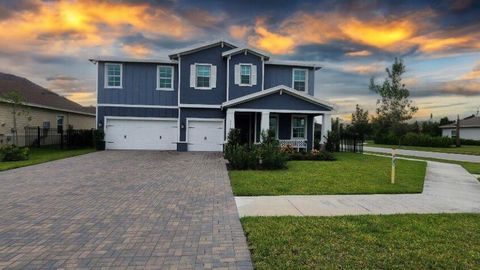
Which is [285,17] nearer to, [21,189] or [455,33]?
[455,33]

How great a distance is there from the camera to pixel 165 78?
22797mm

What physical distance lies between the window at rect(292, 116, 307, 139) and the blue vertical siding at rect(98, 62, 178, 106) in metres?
8.75

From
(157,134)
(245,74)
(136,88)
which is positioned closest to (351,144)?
(245,74)

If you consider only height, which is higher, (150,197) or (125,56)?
(125,56)

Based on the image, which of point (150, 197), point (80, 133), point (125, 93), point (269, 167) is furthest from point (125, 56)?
point (150, 197)

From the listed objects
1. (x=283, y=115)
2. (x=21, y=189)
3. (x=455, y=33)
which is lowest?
(x=21, y=189)

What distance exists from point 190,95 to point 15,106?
1157 centimetres

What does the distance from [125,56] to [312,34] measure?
13.1m

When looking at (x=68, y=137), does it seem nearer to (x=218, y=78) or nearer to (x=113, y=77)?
(x=113, y=77)

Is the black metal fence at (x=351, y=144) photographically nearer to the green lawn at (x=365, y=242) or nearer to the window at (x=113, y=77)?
the window at (x=113, y=77)

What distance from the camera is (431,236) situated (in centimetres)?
526

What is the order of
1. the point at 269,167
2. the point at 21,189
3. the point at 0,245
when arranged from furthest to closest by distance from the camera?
1. the point at 269,167
2. the point at 21,189
3. the point at 0,245

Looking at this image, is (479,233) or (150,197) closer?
(479,233)

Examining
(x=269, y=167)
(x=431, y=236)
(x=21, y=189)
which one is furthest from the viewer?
(x=269, y=167)
